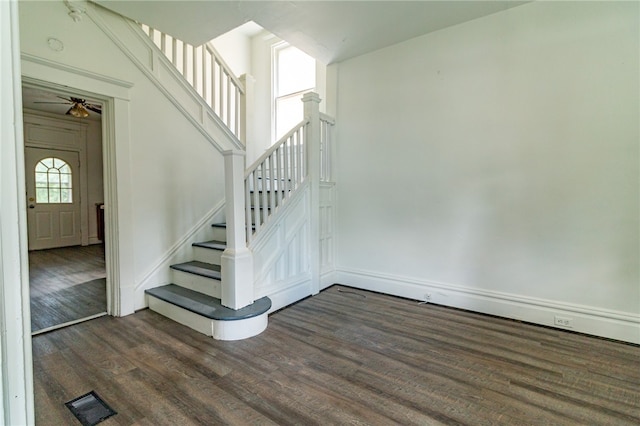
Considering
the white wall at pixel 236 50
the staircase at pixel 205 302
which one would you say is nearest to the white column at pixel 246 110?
the white wall at pixel 236 50

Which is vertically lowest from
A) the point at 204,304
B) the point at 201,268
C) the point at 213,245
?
the point at 204,304

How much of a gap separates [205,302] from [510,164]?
3075mm

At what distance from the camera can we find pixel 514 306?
288cm

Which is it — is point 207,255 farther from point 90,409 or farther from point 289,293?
point 90,409

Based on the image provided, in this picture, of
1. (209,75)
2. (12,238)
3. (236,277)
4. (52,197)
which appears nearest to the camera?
(12,238)

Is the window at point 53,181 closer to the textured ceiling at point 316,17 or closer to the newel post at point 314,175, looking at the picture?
the textured ceiling at point 316,17

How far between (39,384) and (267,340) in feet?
4.73

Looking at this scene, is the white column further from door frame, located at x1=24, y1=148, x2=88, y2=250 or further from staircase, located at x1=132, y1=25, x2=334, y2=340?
door frame, located at x1=24, y1=148, x2=88, y2=250

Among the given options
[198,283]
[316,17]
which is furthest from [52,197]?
[316,17]

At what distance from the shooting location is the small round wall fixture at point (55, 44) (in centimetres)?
247

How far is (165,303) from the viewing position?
9.61ft

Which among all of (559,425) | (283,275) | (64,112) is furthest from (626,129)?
(64,112)

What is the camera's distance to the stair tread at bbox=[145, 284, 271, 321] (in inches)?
99.4

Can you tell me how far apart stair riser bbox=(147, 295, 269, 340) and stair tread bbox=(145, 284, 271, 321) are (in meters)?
0.04
